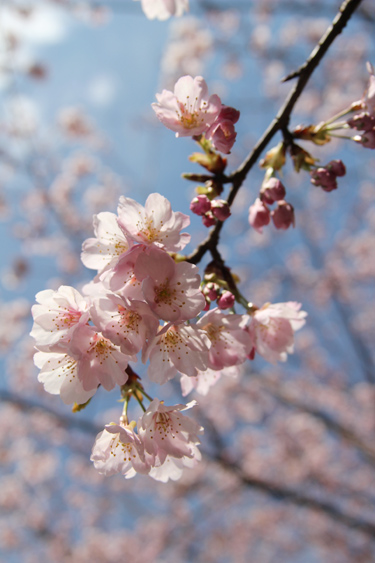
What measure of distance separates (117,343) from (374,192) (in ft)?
31.6

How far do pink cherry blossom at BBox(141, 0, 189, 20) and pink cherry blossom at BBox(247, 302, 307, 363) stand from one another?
1150 mm

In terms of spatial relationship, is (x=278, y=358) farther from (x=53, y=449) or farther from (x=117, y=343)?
(x=53, y=449)

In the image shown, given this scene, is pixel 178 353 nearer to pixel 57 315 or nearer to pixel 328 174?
pixel 57 315

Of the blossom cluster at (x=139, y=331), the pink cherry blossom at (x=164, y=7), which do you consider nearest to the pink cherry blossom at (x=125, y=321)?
the blossom cluster at (x=139, y=331)

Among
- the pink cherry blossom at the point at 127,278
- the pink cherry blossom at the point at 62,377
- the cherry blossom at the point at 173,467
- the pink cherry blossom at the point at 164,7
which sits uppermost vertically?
the pink cherry blossom at the point at 164,7

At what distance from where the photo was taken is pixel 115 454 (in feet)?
4.03

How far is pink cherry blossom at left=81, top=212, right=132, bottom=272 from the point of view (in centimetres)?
120

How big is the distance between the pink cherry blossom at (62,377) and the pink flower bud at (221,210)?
58 centimetres

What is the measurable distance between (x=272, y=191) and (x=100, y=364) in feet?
2.43

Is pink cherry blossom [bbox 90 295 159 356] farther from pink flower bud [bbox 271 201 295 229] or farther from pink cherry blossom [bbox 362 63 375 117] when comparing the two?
pink cherry blossom [bbox 362 63 375 117]

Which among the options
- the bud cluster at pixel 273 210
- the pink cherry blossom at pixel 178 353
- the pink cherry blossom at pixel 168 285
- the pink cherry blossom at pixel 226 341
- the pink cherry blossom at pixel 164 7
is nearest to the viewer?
the pink cherry blossom at pixel 168 285

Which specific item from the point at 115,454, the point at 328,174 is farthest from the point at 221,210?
the point at 115,454

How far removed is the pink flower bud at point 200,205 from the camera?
123 centimetres

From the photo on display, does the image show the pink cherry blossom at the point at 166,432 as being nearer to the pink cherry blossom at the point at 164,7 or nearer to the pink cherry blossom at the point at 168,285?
the pink cherry blossom at the point at 168,285
